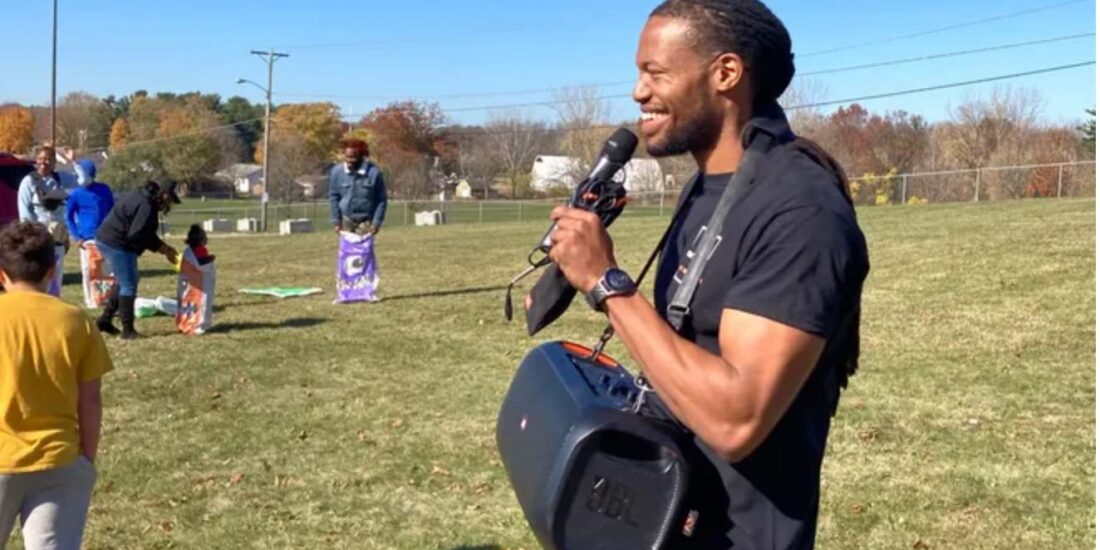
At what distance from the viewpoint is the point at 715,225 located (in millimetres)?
1869

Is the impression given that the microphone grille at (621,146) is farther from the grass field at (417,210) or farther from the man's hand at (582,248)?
the grass field at (417,210)

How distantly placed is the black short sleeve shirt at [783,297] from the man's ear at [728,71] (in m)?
0.15

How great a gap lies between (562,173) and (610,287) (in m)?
67.5

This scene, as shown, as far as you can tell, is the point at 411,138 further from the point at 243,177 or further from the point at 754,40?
the point at 754,40

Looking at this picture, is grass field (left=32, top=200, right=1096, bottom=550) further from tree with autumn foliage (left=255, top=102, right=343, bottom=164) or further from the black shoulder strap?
tree with autumn foliage (left=255, top=102, right=343, bottom=164)

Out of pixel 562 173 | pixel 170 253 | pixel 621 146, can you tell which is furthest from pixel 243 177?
pixel 621 146

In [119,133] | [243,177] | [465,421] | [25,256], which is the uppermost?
[119,133]

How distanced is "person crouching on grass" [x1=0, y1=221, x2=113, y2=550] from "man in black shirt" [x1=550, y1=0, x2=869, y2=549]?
2.51 meters

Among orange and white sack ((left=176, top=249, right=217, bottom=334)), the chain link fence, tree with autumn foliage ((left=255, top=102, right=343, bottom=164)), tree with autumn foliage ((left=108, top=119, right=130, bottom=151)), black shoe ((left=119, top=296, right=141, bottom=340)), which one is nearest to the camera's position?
black shoe ((left=119, top=296, right=141, bottom=340))

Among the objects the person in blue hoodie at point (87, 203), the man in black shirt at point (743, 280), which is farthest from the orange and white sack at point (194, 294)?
the man in black shirt at point (743, 280)

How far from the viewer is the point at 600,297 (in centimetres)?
186

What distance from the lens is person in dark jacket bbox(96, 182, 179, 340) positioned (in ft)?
33.2

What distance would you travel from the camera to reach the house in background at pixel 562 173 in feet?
185

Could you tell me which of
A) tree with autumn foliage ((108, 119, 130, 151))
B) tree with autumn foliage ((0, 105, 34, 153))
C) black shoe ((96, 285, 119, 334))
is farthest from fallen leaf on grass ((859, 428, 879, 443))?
tree with autumn foliage ((108, 119, 130, 151))
